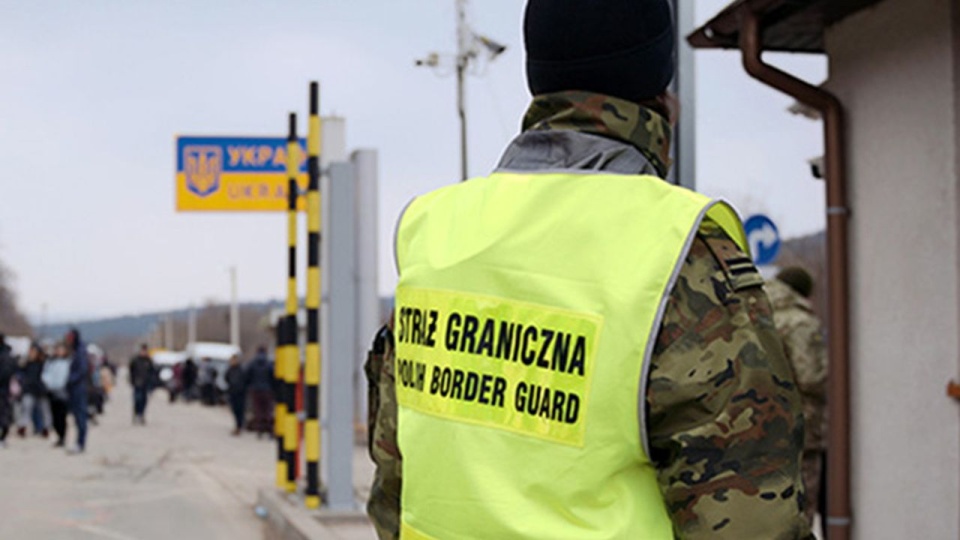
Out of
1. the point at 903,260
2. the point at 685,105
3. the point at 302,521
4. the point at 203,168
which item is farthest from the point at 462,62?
the point at 685,105

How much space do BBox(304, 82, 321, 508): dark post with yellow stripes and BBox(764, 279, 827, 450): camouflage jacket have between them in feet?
12.9

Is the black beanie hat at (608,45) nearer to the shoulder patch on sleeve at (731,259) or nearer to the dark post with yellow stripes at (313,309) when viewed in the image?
the shoulder patch on sleeve at (731,259)

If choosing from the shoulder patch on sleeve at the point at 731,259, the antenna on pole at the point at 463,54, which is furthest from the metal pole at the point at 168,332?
the shoulder patch on sleeve at the point at 731,259

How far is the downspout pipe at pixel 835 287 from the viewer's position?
6891mm

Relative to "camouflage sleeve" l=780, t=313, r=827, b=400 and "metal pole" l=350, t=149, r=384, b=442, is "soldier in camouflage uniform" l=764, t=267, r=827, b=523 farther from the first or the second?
"metal pole" l=350, t=149, r=384, b=442

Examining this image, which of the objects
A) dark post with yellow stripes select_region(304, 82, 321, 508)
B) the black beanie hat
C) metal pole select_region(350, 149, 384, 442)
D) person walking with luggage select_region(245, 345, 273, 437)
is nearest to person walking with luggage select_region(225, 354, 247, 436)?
person walking with luggage select_region(245, 345, 273, 437)

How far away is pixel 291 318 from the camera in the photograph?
1072cm

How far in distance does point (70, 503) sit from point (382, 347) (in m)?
10.6

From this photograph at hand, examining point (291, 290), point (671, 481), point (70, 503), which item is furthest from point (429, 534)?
point (70, 503)

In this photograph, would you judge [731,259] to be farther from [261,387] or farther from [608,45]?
[261,387]

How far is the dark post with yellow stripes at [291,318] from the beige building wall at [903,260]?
485 centimetres

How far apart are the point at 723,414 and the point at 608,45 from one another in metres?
0.55

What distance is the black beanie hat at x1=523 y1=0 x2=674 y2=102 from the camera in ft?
6.42

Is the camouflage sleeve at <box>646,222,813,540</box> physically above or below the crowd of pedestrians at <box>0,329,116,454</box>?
above
